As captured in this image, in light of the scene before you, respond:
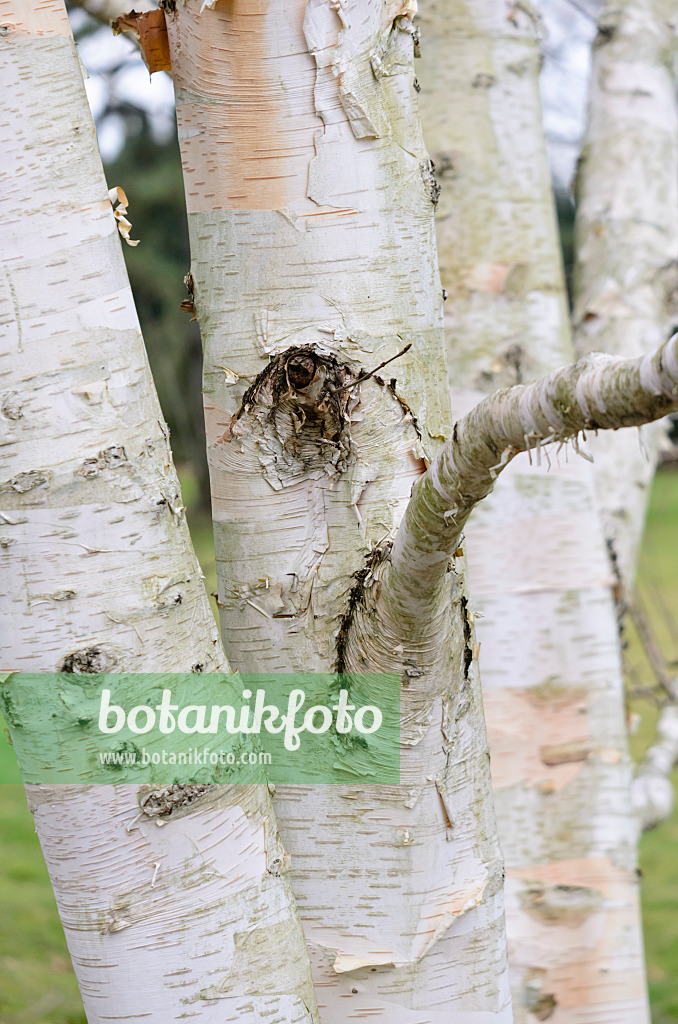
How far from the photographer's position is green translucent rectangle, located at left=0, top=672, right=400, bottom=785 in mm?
737

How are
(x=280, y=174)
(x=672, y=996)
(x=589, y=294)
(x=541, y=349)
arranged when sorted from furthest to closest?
(x=672, y=996)
(x=589, y=294)
(x=541, y=349)
(x=280, y=174)

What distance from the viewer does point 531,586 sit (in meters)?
1.43

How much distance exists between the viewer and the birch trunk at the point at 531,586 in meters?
1.39

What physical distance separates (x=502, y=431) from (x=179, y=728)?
0.40 m

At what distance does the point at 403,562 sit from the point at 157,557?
Answer: 0.75 ft

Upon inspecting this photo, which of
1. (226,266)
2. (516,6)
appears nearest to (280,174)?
(226,266)

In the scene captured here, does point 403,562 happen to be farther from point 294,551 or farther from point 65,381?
point 65,381

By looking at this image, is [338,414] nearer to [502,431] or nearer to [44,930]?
[502,431]

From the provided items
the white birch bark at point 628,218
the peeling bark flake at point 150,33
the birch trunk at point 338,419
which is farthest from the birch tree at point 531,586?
the peeling bark flake at point 150,33

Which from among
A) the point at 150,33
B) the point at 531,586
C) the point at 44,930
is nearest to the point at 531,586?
the point at 531,586

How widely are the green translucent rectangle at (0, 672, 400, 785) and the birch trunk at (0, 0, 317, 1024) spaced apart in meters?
0.02

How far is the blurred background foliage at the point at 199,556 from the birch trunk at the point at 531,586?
11.3 inches

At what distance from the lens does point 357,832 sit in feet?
2.80

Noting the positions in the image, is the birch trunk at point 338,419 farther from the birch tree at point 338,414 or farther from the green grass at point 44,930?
the green grass at point 44,930
